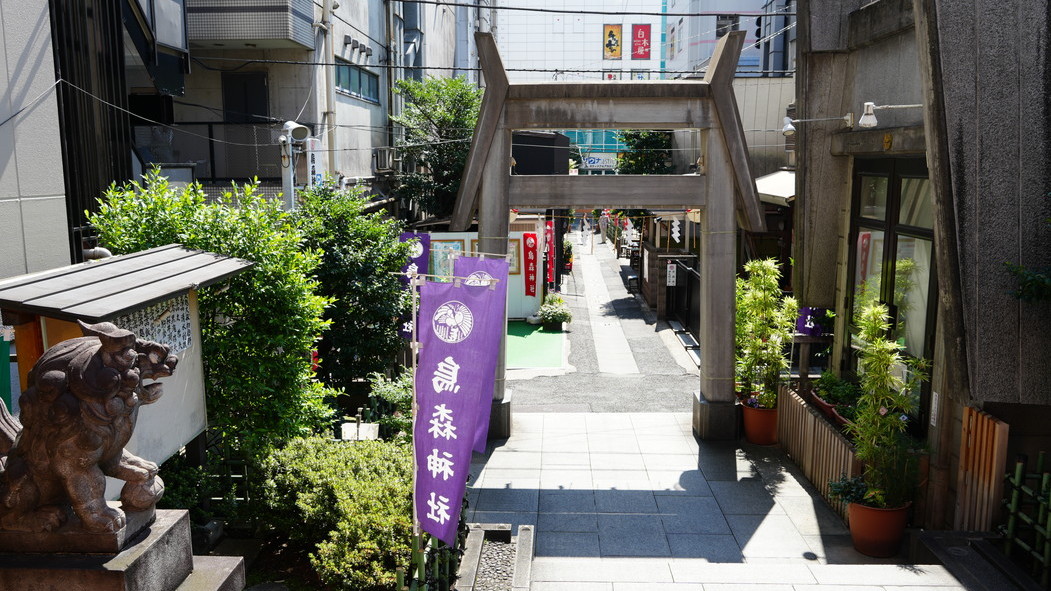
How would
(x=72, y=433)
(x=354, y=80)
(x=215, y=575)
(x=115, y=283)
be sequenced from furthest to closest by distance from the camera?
(x=354, y=80), (x=115, y=283), (x=215, y=575), (x=72, y=433)

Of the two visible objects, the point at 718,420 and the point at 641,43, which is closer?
the point at 718,420

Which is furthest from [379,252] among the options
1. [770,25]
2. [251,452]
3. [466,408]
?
[770,25]

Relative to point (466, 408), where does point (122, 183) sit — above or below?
above

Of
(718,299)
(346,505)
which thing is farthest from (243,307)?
(718,299)

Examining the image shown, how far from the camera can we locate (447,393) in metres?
8.17

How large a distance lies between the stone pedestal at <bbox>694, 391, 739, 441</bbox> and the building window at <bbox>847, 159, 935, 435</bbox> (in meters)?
2.35

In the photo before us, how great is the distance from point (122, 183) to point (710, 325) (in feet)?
34.5

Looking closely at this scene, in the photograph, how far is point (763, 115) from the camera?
24.5 meters

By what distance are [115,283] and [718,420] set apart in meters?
10.5

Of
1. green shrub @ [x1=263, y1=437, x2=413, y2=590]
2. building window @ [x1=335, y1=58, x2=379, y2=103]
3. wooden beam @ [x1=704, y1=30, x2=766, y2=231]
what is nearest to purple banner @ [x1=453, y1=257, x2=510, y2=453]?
green shrub @ [x1=263, y1=437, x2=413, y2=590]

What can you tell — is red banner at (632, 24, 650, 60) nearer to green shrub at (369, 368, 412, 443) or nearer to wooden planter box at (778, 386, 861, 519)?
wooden planter box at (778, 386, 861, 519)

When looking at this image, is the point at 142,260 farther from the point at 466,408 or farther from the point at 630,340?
the point at 630,340

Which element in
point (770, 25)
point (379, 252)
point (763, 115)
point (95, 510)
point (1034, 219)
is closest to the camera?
point (95, 510)

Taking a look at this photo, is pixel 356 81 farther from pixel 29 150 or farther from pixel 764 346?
pixel 764 346
